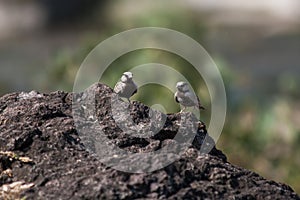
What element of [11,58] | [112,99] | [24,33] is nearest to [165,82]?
[112,99]

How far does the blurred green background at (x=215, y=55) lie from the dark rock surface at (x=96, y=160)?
3789 mm

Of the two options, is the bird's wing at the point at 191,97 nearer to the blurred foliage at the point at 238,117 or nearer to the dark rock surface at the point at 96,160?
the dark rock surface at the point at 96,160

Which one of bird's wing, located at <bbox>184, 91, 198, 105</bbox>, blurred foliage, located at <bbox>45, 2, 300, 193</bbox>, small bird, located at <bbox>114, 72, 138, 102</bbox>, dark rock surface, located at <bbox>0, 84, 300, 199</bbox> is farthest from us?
blurred foliage, located at <bbox>45, 2, 300, 193</bbox>

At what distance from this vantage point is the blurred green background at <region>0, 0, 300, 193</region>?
7.30 m

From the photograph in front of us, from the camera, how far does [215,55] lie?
9.13 meters

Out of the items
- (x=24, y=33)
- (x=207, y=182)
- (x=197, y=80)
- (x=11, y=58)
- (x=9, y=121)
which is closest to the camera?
(x=207, y=182)

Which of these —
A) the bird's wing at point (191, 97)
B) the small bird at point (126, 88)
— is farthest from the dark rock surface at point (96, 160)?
the bird's wing at point (191, 97)

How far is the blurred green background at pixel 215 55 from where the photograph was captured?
7.30 metres

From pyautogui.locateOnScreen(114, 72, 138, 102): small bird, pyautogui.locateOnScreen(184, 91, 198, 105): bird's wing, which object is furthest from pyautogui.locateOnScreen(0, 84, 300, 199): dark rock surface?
pyautogui.locateOnScreen(184, 91, 198, 105): bird's wing

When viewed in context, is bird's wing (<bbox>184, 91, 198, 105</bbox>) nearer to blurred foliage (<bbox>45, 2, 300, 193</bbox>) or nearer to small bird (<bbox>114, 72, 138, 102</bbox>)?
small bird (<bbox>114, 72, 138, 102</bbox>)

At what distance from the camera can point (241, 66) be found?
15172mm

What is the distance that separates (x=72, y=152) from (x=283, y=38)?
15.0 meters

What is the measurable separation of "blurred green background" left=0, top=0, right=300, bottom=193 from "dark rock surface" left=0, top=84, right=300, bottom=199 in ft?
12.4

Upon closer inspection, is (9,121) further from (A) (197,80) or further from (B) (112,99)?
(A) (197,80)
